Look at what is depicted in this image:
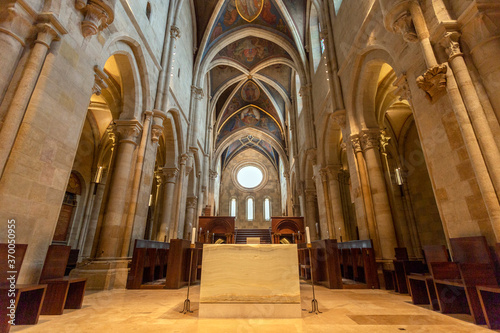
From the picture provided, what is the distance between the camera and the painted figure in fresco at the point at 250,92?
20.5m

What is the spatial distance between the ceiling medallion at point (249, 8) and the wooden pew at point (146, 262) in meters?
13.7

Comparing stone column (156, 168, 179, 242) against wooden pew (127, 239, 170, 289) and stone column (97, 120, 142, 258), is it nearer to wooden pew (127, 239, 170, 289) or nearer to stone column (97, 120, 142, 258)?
wooden pew (127, 239, 170, 289)

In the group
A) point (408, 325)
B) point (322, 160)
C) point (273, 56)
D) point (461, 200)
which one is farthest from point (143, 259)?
point (273, 56)

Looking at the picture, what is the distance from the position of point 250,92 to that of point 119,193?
54.9 feet

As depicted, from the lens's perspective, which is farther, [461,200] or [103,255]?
[103,255]

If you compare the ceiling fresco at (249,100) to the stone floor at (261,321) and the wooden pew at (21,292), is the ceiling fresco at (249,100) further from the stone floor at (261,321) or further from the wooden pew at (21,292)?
the wooden pew at (21,292)

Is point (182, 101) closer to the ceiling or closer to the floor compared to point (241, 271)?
→ closer to the ceiling

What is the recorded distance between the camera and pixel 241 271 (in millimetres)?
3176

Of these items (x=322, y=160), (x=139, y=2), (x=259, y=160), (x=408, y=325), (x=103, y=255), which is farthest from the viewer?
(x=259, y=160)

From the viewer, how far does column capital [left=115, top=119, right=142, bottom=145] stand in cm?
697

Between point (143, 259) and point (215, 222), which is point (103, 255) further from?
point (215, 222)

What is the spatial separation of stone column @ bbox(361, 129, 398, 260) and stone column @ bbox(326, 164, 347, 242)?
9.39 feet

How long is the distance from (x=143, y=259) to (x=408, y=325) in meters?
5.55

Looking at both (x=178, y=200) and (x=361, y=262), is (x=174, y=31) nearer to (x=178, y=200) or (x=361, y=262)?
(x=178, y=200)
